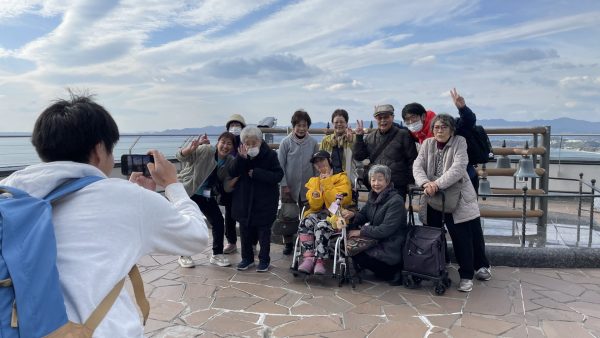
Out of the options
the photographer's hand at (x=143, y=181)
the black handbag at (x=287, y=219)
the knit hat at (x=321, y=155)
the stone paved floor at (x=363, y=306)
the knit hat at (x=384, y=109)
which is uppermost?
the knit hat at (x=384, y=109)

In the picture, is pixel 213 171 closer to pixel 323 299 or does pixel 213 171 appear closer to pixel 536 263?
pixel 323 299

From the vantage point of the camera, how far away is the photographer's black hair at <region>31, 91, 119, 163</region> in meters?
1.43

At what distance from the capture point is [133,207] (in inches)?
56.7

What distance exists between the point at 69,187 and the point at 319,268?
153 inches

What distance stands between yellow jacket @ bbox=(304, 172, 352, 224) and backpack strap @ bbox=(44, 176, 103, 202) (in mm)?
3917

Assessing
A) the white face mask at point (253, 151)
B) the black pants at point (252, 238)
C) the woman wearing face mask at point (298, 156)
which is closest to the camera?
the white face mask at point (253, 151)

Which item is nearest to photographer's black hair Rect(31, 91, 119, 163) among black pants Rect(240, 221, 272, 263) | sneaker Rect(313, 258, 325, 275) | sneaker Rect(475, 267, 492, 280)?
sneaker Rect(313, 258, 325, 275)

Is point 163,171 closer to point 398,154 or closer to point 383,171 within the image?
point 383,171

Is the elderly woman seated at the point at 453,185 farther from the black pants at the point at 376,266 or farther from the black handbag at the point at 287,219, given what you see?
the black handbag at the point at 287,219

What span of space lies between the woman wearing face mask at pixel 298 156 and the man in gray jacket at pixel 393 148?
860 mm

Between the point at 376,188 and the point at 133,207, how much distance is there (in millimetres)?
3770

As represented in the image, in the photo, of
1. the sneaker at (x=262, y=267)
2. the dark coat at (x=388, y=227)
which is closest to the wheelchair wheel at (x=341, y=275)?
the dark coat at (x=388, y=227)

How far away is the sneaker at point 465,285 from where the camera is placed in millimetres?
4754

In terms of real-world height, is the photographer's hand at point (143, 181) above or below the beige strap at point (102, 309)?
above
